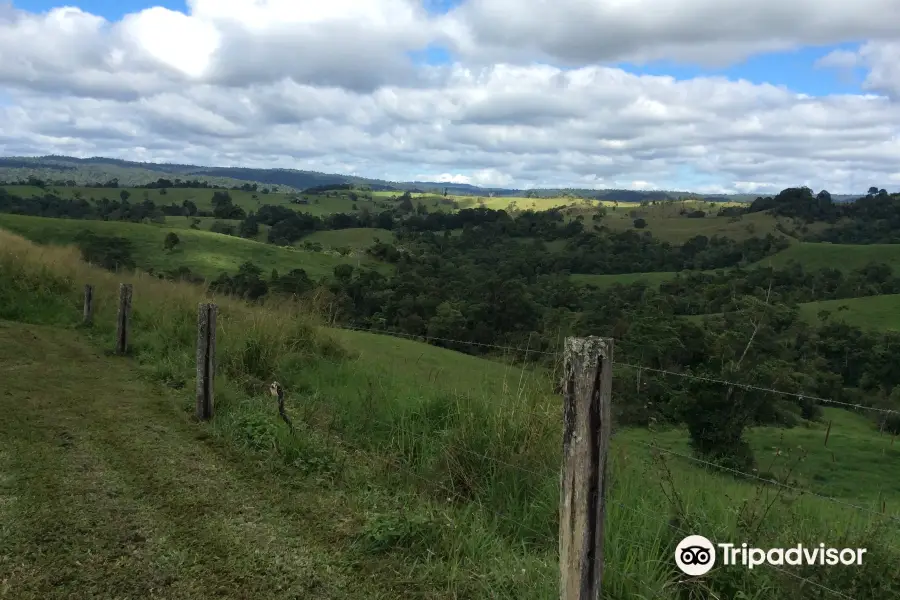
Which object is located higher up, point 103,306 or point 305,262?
point 103,306

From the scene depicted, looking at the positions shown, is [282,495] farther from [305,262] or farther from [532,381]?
[305,262]

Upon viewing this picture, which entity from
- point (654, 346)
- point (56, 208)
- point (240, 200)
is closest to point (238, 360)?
point (654, 346)

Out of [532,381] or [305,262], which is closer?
[532,381]

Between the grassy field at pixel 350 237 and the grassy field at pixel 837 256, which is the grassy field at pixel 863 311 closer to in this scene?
the grassy field at pixel 837 256

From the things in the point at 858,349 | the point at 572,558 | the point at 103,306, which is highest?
the point at 572,558

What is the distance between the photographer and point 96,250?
58844 millimetres

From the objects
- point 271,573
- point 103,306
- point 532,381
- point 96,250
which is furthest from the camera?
point 96,250

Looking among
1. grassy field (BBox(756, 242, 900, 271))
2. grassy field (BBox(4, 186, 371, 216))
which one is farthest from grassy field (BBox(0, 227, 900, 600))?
grassy field (BBox(4, 186, 371, 216))

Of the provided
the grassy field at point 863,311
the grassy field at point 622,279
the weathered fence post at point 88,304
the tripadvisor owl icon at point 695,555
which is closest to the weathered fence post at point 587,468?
the tripadvisor owl icon at point 695,555

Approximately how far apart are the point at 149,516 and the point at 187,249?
71036 mm

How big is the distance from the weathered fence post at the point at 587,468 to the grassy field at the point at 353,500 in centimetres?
48

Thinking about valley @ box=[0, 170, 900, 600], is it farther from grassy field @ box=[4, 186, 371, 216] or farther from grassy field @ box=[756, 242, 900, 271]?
grassy field @ box=[4, 186, 371, 216]

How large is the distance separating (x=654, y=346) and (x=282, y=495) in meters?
26.1

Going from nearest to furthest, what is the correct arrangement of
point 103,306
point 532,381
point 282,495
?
point 282,495 → point 532,381 → point 103,306
